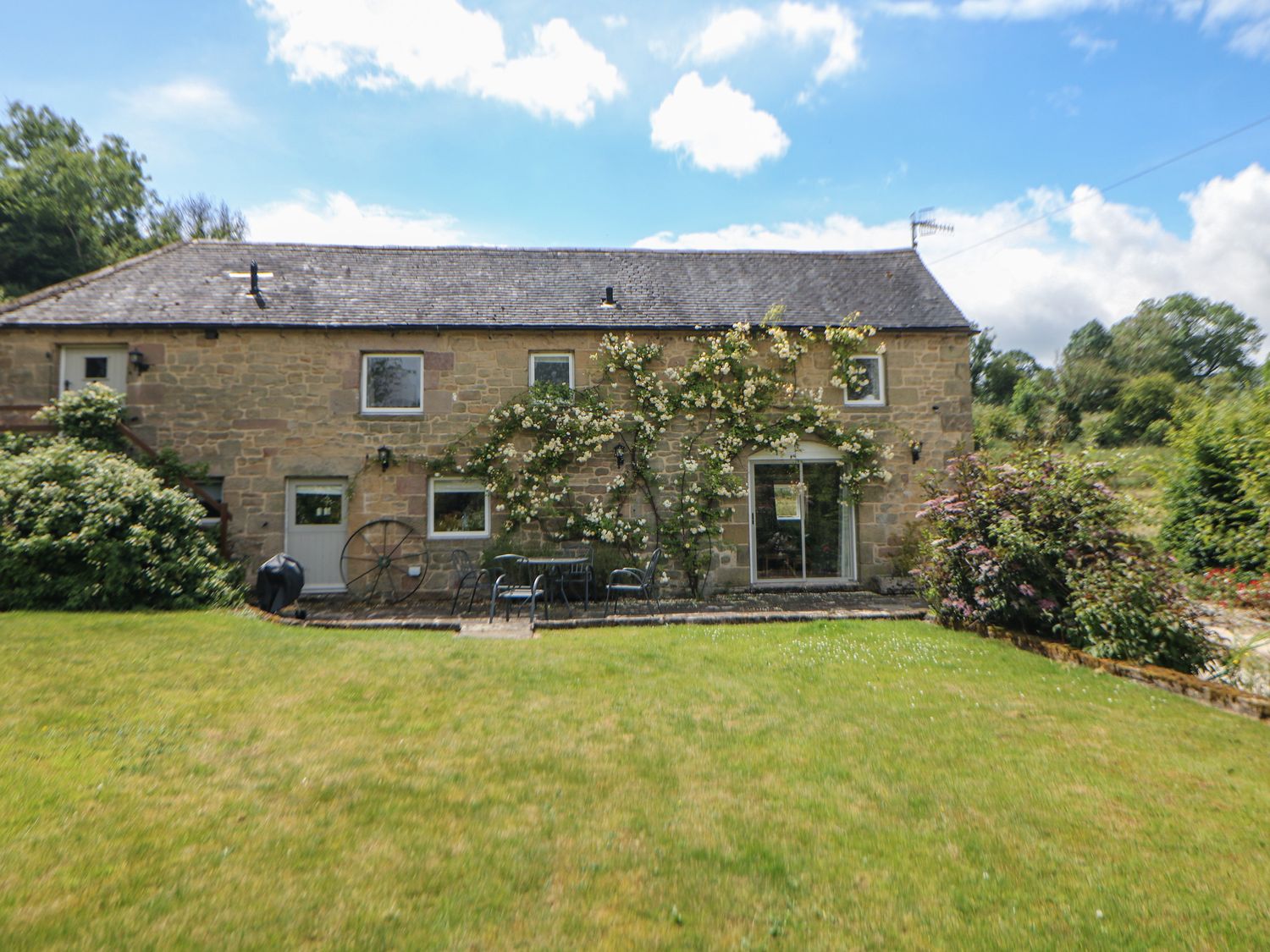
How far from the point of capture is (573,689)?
19.9 ft

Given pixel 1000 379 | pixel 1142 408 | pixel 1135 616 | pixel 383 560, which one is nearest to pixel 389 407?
pixel 383 560

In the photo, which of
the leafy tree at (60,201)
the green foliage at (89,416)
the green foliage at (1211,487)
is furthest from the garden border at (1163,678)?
the leafy tree at (60,201)

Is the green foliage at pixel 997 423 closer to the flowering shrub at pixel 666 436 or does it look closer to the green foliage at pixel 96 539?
the flowering shrub at pixel 666 436

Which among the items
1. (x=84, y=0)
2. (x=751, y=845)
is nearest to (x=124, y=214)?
(x=84, y=0)

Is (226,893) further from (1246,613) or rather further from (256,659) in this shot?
(1246,613)

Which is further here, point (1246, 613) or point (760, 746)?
point (1246, 613)

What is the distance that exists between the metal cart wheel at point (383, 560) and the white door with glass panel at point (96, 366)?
4698 millimetres

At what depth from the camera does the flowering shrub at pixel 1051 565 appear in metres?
6.78

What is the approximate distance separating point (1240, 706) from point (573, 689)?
503cm

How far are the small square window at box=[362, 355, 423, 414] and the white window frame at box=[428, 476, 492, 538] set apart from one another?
1.38 meters

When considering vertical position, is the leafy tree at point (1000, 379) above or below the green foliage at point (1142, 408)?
above

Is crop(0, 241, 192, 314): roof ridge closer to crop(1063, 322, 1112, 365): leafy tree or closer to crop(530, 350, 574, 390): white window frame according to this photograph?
crop(530, 350, 574, 390): white window frame

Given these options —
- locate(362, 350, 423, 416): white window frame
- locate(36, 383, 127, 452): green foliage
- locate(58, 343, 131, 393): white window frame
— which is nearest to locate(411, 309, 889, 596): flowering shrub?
locate(362, 350, 423, 416): white window frame

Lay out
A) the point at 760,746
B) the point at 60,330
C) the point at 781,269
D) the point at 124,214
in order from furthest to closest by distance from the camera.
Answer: the point at 124,214 < the point at 781,269 < the point at 60,330 < the point at 760,746
